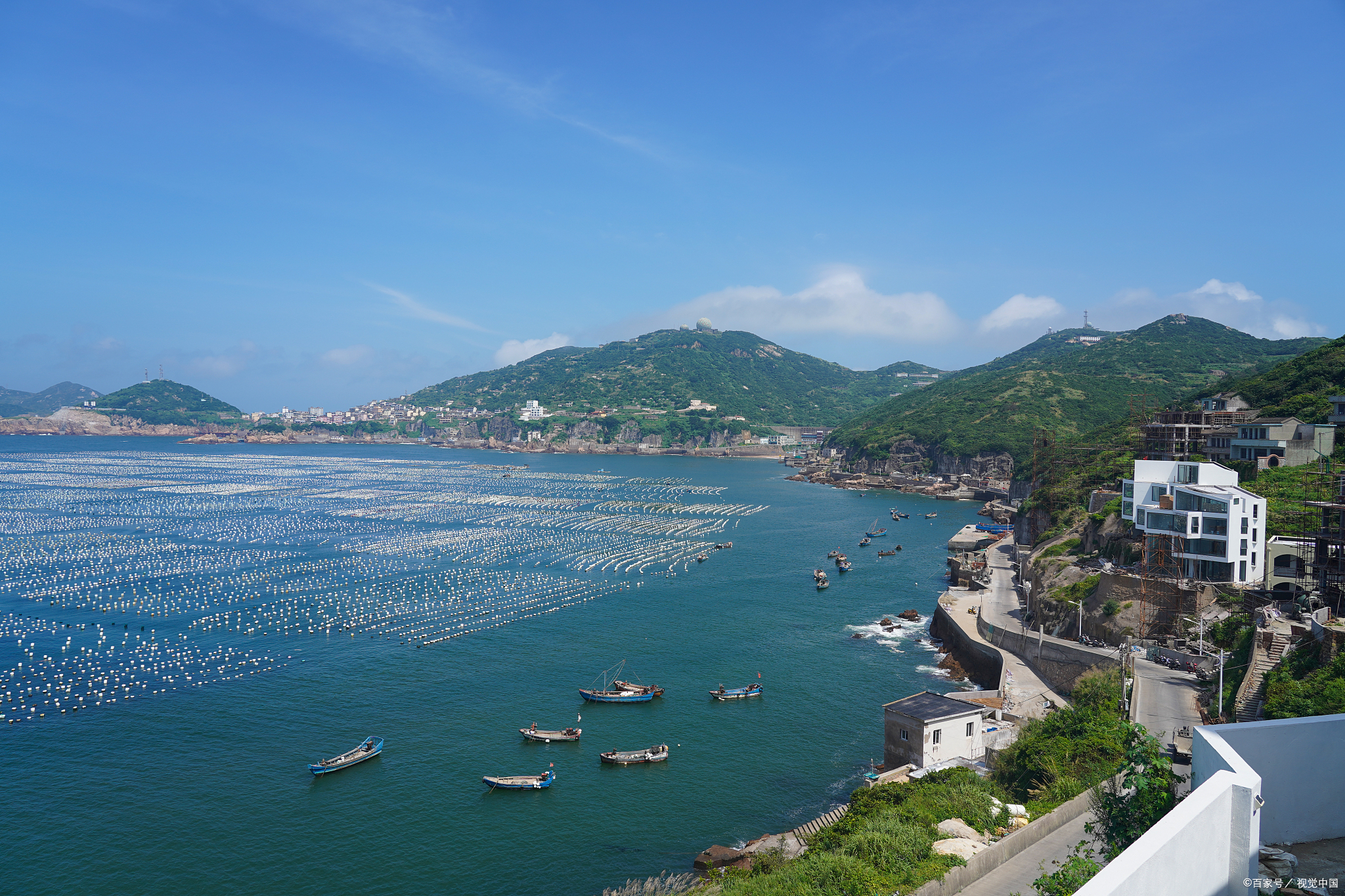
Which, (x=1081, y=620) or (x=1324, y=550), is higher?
(x=1324, y=550)

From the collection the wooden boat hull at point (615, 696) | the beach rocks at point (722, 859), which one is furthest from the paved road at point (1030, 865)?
the wooden boat hull at point (615, 696)

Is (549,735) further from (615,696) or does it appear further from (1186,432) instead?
(1186,432)

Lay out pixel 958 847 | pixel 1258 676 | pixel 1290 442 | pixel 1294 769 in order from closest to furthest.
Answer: pixel 1294 769 < pixel 958 847 < pixel 1258 676 < pixel 1290 442

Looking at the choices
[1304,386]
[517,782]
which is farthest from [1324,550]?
[1304,386]

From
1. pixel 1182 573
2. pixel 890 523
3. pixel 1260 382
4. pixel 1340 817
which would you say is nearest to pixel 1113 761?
pixel 1340 817

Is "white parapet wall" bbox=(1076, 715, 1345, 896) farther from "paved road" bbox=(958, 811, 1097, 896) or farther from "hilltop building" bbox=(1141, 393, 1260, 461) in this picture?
"hilltop building" bbox=(1141, 393, 1260, 461)

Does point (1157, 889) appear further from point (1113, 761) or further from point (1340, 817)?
point (1113, 761)
